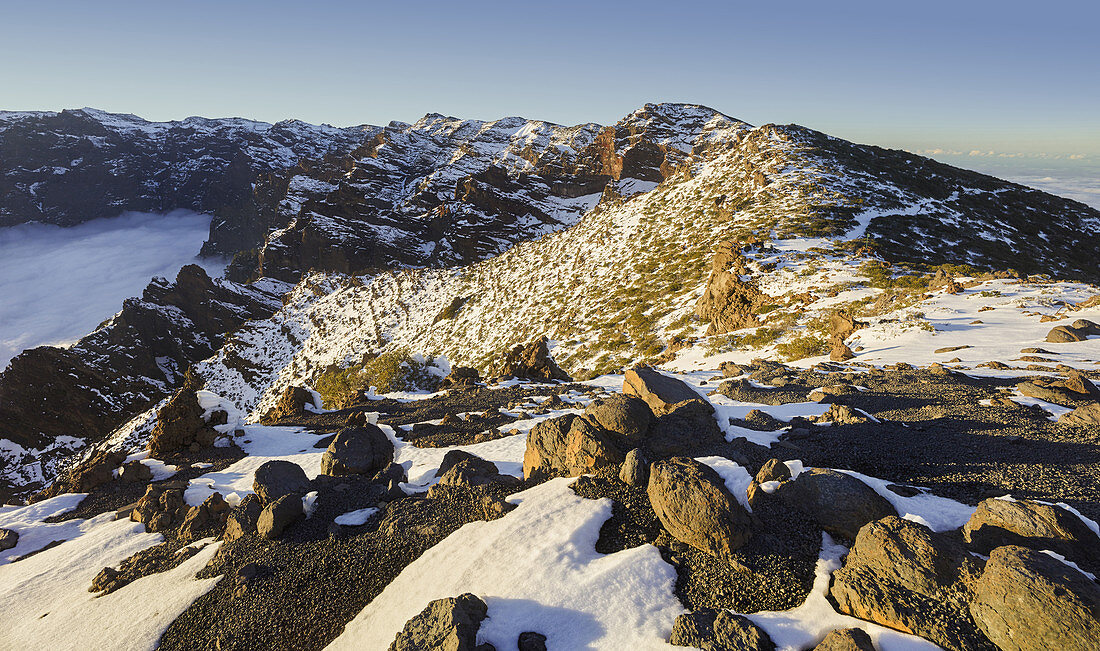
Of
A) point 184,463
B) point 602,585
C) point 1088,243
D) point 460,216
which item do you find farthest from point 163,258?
point 1088,243

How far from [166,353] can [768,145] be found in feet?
331

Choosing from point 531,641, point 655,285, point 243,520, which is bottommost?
point 243,520

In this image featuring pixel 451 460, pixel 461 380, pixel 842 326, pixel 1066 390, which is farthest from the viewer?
pixel 461 380

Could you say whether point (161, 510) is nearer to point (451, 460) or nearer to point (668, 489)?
point (451, 460)

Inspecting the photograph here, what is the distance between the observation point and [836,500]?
719 centimetres

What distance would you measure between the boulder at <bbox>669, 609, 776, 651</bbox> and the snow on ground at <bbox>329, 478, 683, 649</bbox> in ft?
0.77

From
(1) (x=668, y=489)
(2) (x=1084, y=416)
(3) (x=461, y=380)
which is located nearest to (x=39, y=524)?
(1) (x=668, y=489)

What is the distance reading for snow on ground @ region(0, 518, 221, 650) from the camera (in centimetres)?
723

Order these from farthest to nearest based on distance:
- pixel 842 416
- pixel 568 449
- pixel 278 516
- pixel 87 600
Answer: pixel 842 416 < pixel 568 449 < pixel 278 516 < pixel 87 600

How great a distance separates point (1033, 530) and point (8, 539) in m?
21.2

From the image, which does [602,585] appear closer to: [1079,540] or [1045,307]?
[1079,540]

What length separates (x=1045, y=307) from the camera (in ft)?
71.4

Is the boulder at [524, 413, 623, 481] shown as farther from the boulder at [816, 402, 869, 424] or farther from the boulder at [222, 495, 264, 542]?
the boulder at [816, 402, 869, 424]

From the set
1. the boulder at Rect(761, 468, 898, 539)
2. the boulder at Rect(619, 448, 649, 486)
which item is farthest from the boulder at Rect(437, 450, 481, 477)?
the boulder at Rect(761, 468, 898, 539)
